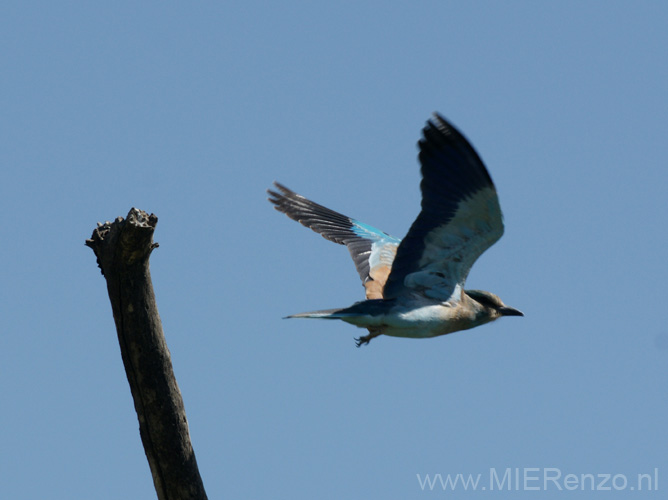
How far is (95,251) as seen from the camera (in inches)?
223

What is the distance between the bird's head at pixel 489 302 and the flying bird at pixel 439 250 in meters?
0.13

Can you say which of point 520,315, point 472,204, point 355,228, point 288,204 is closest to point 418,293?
point 472,204

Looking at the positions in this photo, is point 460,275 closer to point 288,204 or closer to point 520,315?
point 520,315

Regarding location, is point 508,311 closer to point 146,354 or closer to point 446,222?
point 446,222

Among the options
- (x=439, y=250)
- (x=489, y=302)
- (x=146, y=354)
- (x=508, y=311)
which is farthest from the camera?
(x=508, y=311)

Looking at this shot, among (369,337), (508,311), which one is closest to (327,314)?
(369,337)

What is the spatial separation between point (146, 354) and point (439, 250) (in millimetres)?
2904

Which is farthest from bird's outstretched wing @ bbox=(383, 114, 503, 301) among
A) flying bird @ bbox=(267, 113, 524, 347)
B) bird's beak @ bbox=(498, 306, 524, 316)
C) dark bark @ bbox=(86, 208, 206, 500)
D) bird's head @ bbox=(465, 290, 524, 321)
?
dark bark @ bbox=(86, 208, 206, 500)

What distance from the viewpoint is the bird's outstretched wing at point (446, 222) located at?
722 cm

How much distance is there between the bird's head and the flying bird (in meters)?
0.13

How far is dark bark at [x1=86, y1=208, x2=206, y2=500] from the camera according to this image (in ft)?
18.0

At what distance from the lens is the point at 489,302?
8.66 m

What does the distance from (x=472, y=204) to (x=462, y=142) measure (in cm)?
53

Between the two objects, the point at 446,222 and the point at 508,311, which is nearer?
the point at 446,222
